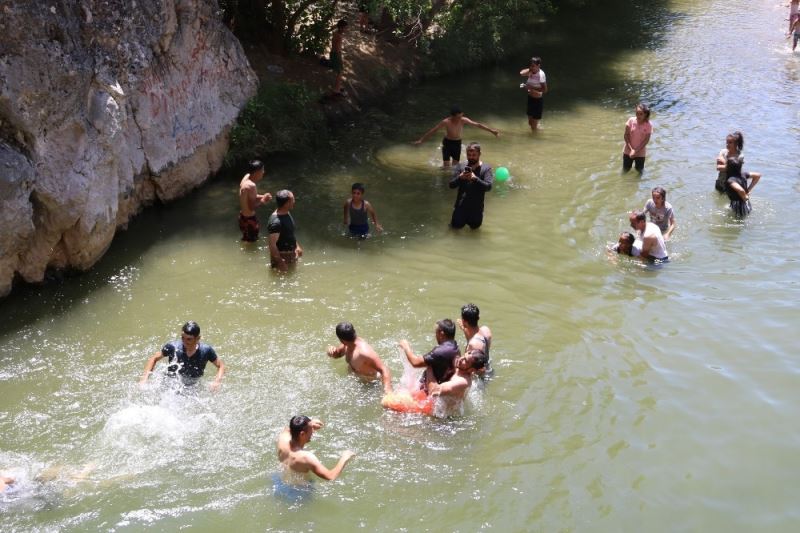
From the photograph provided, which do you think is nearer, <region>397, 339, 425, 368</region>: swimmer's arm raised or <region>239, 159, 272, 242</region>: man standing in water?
<region>397, 339, 425, 368</region>: swimmer's arm raised

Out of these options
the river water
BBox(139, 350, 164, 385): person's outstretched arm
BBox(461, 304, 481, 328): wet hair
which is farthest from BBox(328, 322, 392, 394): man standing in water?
BBox(139, 350, 164, 385): person's outstretched arm

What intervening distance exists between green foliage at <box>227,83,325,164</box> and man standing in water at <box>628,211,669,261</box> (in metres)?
6.84

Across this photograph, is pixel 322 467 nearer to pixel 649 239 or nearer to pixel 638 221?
pixel 649 239

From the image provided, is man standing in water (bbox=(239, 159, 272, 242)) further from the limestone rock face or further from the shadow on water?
the limestone rock face

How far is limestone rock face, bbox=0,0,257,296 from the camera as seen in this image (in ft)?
31.0

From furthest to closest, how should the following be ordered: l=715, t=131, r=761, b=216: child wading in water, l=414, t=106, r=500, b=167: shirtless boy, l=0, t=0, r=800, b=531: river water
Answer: l=414, t=106, r=500, b=167: shirtless boy < l=715, t=131, r=761, b=216: child wading in water < l=0, t=0, r=800, b=531: river water

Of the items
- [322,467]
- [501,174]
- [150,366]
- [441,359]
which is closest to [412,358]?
[441,359]

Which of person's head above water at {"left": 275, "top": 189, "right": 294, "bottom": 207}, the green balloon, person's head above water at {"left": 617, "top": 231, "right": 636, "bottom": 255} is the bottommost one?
person's head above water at {"left": 617, "top": 231, "right": 636, "bottom": 255}

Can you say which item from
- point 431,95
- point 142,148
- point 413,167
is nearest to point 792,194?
point 413,167

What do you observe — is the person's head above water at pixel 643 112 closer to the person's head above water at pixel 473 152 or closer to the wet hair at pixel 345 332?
the person's head above water at pixel 473 152

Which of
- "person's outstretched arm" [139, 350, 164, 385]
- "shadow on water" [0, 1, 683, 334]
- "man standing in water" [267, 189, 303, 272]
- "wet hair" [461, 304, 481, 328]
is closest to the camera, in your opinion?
"person's outstretched arm" [139, 350, 164, 385]

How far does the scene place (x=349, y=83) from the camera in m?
17.7

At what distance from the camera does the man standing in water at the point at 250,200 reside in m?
11.2

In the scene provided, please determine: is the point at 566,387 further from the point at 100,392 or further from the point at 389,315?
the point at 100,392
